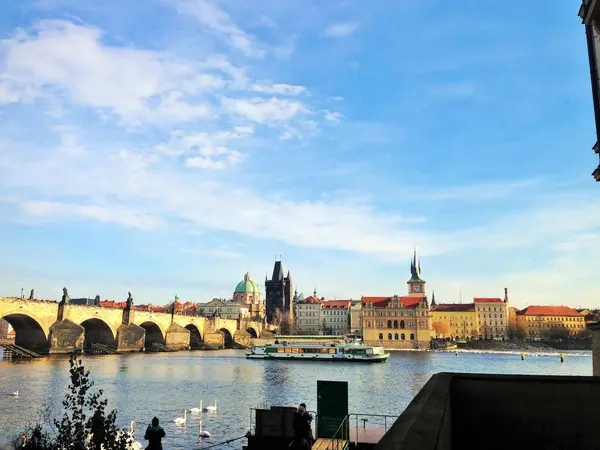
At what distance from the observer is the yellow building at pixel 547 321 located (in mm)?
179875

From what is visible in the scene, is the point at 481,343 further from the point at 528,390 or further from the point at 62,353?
the point at 528,390

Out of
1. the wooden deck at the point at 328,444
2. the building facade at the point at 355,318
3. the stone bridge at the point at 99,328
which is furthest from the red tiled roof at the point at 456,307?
the wooden deck at the point at 328,444

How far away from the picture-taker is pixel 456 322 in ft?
586

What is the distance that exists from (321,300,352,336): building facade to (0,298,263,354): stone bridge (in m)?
48.4

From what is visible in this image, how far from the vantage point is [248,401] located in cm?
4119

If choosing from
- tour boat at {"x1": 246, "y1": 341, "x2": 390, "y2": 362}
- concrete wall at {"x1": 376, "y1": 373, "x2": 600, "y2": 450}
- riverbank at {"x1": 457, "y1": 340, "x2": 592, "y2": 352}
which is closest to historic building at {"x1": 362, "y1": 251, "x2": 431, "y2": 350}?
riverbank at {"x1": 457, "y1": 340, "x2": 592, "y2": 352}

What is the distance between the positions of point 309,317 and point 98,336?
344 ft

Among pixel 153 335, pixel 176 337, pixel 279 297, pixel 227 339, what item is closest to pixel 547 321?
pixel 279 297

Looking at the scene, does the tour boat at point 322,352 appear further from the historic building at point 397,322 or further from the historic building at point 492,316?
the historic building at point 492,316

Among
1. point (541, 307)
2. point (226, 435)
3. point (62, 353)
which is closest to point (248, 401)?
point (226, 435)

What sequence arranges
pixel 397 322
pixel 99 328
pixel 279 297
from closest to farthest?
pixel 99 328
pixel 397 322
pixel 279 297

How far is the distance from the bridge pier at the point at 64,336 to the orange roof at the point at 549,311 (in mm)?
155799

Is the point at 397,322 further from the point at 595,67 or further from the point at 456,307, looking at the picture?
the point at 595,67

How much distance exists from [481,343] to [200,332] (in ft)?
270
